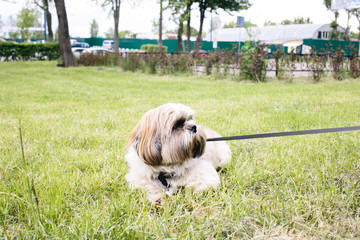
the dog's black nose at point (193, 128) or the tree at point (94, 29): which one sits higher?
the tree at point (94, 29)

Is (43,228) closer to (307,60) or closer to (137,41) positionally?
(307,60)

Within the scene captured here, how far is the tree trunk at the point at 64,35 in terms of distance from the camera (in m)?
19.8

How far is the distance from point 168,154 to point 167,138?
135 mm

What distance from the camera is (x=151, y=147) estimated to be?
95.2 inches

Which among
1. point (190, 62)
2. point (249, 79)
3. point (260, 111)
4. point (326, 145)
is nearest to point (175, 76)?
point (190, 62)

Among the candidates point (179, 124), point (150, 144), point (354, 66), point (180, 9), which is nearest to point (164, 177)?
point (150, 144)

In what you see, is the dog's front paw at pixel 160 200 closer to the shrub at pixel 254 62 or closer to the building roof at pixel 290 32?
the shrub at pixel 254 62

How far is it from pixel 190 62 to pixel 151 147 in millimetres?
12844

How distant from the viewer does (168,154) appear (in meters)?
2.42

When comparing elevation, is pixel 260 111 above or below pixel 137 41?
below

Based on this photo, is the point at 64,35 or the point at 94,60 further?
the point at 94,60

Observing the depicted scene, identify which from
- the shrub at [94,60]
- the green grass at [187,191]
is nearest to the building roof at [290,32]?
the shrub at [94,60]

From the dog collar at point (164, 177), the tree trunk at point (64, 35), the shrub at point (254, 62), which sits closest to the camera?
the dog collar at point (164, 177)

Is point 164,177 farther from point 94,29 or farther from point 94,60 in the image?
point 94,29
